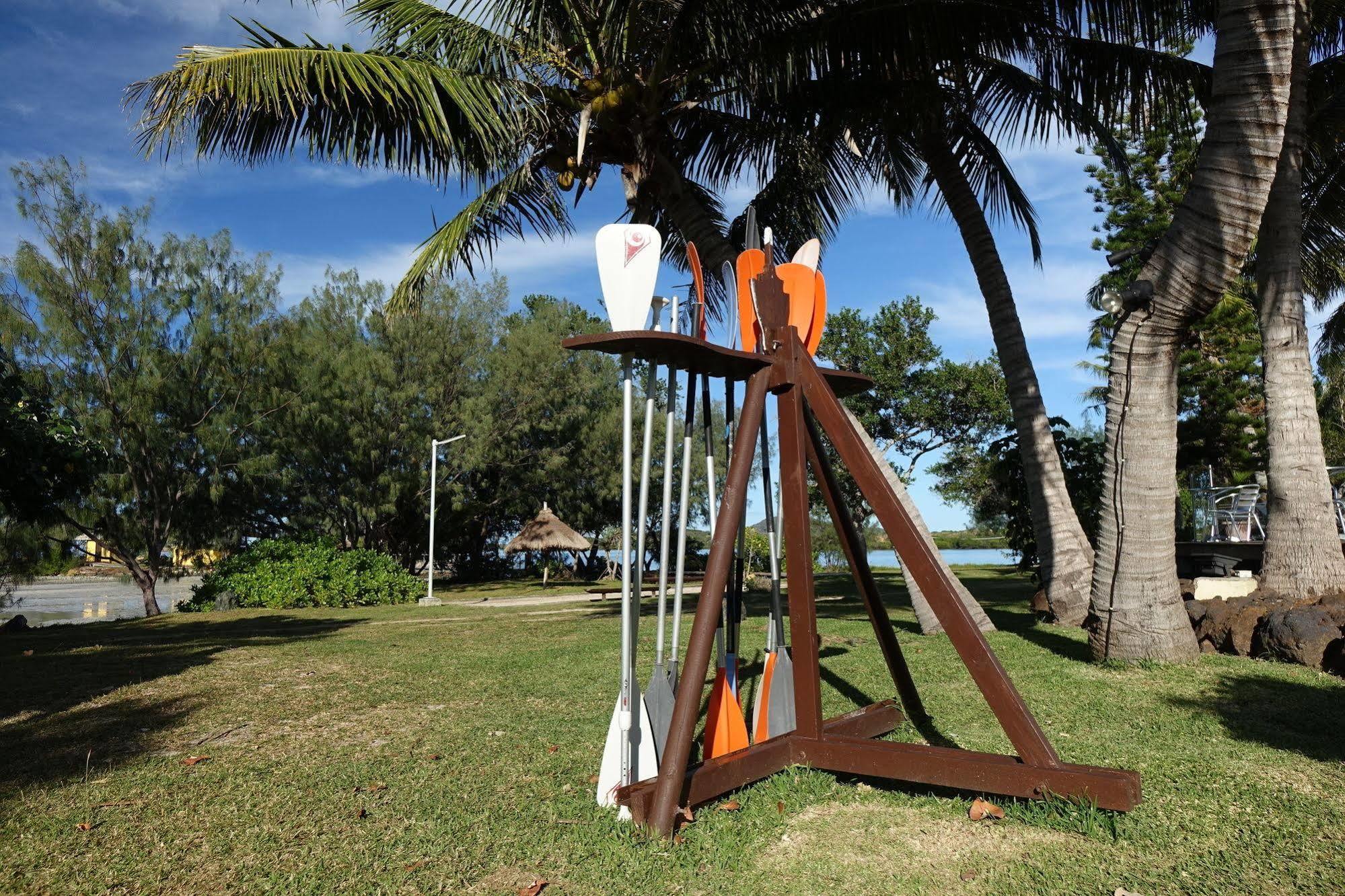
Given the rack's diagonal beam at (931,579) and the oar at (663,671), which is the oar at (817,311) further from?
the oar at (663,671)

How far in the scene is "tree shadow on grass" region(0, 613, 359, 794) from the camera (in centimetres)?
532

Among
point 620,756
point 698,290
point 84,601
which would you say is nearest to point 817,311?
point 698,290

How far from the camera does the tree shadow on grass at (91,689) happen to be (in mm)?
5324

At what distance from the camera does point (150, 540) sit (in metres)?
21.4

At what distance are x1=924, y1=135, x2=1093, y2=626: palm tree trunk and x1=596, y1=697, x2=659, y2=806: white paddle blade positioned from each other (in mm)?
7546

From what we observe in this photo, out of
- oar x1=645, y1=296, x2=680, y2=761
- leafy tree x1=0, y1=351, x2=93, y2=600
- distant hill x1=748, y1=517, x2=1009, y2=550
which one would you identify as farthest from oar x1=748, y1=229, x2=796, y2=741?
distant hill x1=748, y1=517, x2=1009, y2=550

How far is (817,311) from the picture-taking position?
5.14m

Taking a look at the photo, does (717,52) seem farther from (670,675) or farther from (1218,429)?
(1218,429)

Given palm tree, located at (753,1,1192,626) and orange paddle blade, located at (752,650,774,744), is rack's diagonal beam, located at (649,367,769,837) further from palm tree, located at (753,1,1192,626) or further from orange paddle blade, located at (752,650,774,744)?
palm tree, located at (753,1,1192,626)

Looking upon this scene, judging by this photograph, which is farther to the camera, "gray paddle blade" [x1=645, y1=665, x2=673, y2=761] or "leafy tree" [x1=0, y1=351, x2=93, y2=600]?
"leafy tree" [x1=0, y1=351, x2=93, y2=600]

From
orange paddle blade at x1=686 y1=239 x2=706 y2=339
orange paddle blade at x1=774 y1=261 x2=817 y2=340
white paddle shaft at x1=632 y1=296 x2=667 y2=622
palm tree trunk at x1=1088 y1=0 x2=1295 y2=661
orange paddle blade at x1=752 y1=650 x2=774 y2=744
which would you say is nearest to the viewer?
white paddle shaft at x1=632 y1=296 x2=667 y2=622

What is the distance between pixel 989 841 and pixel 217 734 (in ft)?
15.7

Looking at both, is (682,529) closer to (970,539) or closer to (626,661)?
(626,661)

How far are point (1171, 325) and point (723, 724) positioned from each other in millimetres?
5077
